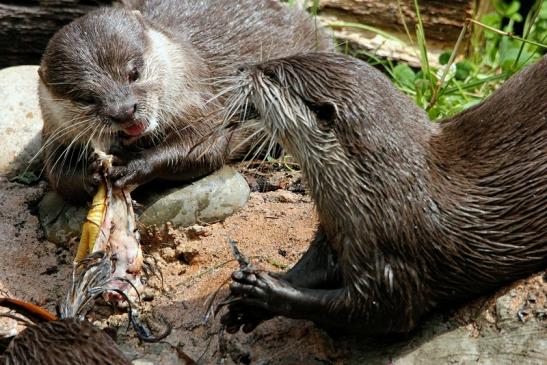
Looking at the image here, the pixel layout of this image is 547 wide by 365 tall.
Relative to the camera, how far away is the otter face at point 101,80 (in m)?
3.92

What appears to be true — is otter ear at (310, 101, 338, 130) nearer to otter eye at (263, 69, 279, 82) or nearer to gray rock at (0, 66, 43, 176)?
otter eye at (263, 69, 279, 82)

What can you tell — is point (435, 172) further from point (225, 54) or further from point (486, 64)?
point (486, 64)

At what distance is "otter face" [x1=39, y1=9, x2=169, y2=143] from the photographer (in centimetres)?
392

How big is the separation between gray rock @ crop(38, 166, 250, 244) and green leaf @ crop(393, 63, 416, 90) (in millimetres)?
1212

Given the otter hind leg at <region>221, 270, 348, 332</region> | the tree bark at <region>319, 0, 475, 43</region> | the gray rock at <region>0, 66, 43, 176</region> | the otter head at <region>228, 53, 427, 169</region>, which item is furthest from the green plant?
the gray rock at <region>0, 66, 43, 176</region>

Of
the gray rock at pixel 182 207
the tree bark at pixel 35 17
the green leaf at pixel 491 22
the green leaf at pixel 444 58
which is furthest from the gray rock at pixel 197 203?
the green leaf at pixel 491 22

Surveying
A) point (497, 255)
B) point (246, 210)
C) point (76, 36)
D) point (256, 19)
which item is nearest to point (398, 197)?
point (497, 255)

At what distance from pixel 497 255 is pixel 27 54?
131 inches

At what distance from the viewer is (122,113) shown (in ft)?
12.7

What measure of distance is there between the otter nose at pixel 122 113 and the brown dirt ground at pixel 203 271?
48 cm

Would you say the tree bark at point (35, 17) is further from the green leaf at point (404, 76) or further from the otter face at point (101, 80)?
the green leaf at point (404, 76)

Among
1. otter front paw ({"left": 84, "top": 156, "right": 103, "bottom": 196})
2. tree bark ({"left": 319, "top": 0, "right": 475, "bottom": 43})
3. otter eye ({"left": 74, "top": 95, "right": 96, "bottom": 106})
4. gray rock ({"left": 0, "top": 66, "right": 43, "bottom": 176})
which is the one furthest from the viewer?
tree bark ({"left": 319, "top": 0, "right": 475, "bottom": 43})

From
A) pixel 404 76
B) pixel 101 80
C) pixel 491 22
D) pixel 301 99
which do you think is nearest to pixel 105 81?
pixel 101 80

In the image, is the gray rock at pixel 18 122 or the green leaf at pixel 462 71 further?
the green leaf at pixel 462 71
